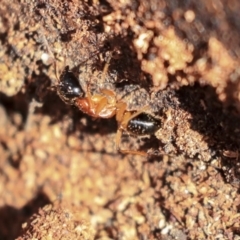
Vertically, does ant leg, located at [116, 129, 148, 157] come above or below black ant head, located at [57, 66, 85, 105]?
below

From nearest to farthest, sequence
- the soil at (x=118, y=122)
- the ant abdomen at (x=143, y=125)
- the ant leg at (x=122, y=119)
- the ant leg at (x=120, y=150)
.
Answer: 1. the soil at (x=118, y=122)
2. the ant abdomen at (x=143, y=125)
3. the ant leg at (x=122, y=119)
4. the ant leg at (x=120, y=150)

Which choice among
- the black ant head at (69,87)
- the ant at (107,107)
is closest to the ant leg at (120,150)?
the ant at (107,107)

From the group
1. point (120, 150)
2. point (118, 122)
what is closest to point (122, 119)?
point (118, 122)

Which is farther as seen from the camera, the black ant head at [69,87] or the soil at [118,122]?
the black ant head at [69,87]

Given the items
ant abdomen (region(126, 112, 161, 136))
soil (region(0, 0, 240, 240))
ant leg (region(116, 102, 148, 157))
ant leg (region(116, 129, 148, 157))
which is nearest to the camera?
soil (region(0, 0, 240, 240))

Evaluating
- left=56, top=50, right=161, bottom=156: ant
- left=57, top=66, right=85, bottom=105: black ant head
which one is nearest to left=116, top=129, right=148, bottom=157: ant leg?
left=56, top=50, right=161, bottom=156: ant

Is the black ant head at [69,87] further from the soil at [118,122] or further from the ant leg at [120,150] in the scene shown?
the ant leg at [120,150]

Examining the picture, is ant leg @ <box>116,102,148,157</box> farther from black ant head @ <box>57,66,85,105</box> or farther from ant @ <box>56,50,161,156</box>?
black ant head @ <box>57,66,85,105</box>

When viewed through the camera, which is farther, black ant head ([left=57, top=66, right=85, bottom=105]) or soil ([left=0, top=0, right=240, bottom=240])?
black ant head ([left=57, top=66, right=85, bottom=105])

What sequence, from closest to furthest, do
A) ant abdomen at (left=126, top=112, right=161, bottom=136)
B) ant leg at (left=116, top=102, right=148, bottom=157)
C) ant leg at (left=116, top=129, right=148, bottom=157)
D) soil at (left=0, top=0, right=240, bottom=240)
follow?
soil at (left=0, top=0, right=240, bottom=240)
ant abdomen at (left=126, top=112, right=161, bottom=136)
ant leg at (left=116, top=102, right=148, bottom=157)
ant leg at (left=116, top=129, right=148, bottom=157)

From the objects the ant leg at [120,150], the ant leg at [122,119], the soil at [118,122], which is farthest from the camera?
the ant leg at [120,150]
